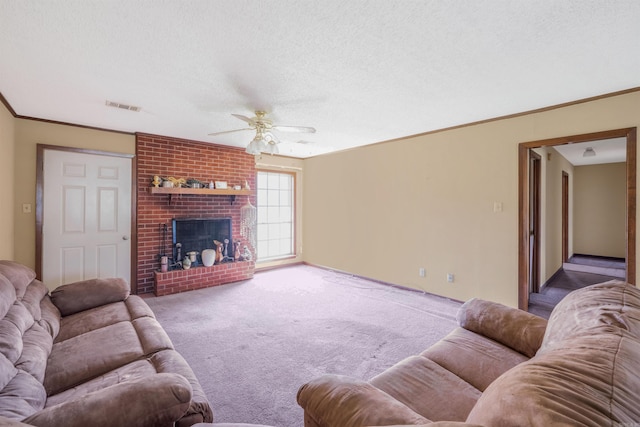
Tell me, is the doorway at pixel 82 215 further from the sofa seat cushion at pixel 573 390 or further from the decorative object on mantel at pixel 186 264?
the sofa seat cushion at pixel 573 390

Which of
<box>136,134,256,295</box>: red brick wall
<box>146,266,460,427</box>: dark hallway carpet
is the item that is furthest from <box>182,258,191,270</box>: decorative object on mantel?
<box>146,266,460,427</box>: dark hallway carpet

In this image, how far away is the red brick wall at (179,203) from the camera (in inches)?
170

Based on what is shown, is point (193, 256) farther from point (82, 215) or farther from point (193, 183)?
Result: point (82, 215)

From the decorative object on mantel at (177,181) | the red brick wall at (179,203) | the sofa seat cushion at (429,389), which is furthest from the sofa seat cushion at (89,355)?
the decorative object on mantel at (177,181)

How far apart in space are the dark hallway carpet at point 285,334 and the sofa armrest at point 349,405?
0.78 metres

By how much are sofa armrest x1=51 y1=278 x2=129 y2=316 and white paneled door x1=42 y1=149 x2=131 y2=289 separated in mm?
1771

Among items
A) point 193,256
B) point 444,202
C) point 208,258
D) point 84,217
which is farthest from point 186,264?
point 444,202

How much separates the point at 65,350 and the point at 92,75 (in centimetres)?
216

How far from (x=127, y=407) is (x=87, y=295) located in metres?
1.85

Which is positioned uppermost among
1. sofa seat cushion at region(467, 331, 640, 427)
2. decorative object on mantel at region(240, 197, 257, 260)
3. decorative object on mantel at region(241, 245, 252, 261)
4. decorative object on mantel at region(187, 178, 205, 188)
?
decorative object on mantel at region(187, 178, 205, 188)

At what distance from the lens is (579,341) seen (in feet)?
3.23

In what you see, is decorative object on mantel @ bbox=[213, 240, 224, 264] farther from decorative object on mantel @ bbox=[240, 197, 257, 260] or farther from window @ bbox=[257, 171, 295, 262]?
window @ bbox=[257, 171, 295, 262]

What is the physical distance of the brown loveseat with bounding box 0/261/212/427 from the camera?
107cm

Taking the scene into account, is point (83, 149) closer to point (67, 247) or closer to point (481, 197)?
point (67, 247)
